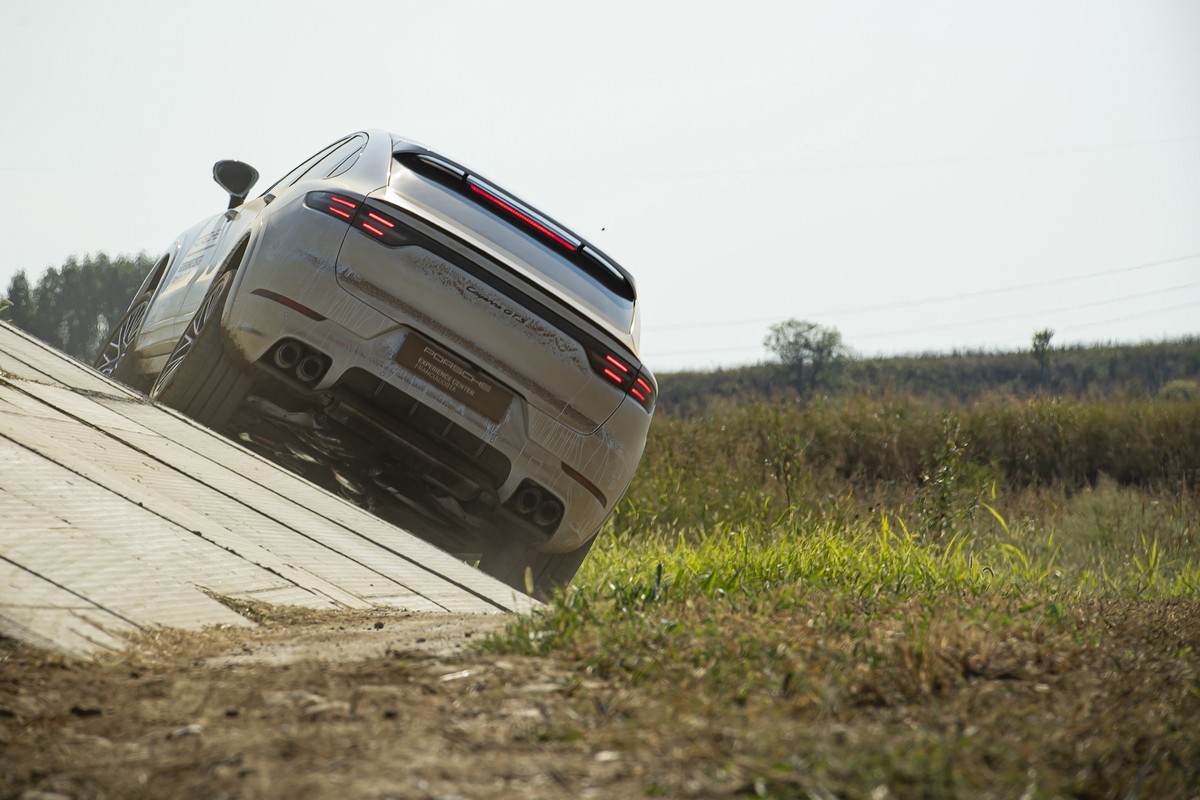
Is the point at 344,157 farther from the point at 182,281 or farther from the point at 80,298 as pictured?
the point at 80,298

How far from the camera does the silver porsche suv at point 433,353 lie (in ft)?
16.2

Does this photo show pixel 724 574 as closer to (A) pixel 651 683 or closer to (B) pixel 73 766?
(A) pixel 651 683

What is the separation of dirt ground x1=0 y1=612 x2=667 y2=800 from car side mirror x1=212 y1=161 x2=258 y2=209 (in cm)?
465

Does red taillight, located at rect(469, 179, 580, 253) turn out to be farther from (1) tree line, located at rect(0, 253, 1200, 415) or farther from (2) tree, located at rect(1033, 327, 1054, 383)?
(2) tree, located at rect(1033, 327, 1054, 383)

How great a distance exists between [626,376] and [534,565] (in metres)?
1.28

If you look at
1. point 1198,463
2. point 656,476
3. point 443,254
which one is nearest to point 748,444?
point 656,476

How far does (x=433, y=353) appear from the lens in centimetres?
502

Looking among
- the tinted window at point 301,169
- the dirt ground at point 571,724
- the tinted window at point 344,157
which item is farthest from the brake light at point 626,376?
the dirt ground at point 571,724

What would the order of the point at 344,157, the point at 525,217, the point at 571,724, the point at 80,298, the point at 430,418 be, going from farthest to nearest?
the point at 80,298 < the point at 344,157 < the point at 525,217 < the point at 430,418 < the point at 571,724

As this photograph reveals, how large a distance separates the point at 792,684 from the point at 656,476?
8792mm

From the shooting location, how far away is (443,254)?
4.95 meters

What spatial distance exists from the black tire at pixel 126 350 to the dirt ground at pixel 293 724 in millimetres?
4601

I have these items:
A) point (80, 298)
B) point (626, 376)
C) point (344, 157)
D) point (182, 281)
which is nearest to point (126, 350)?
point (182, 281)

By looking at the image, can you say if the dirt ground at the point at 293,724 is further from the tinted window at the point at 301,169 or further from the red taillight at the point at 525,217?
the tinted window at the point at 301,169
